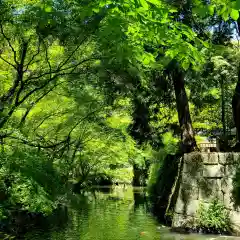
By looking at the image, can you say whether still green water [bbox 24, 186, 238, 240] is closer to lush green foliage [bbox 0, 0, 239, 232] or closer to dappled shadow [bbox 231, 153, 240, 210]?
lush green foliage [bbox 0, 0, 239, 232]

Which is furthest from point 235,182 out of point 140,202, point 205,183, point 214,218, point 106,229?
point 140,202

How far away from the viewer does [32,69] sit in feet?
35.0

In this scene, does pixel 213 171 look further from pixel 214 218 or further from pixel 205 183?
pixel 214 218

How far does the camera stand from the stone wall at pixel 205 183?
38.7 ft

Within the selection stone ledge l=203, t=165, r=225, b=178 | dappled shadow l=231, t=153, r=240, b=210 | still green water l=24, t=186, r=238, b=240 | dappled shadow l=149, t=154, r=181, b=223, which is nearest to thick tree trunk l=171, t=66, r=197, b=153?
stone ledge l=203, t=165, r=225, b=178

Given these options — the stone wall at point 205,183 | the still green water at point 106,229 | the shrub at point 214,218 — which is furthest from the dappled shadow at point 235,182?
the still green water at point 106,229

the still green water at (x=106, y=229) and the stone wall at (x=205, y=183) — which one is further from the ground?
the stone wall at (x=205, y=183)

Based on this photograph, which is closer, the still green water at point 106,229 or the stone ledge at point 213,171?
the still green water at point 106,229

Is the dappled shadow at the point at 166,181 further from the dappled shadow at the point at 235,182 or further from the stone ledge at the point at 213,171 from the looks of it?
the dappled shadow at the point at 235,182

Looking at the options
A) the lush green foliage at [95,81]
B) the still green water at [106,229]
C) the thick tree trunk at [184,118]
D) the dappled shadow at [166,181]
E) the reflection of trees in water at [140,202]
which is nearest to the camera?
the lush green foliage at [95,81]

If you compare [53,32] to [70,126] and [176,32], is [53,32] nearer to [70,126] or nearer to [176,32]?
[176,32]

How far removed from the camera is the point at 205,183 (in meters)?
12.3

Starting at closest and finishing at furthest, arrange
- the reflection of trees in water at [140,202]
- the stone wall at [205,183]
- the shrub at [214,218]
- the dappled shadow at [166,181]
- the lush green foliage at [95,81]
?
the lush green foliage at [95,81] → the shrub at [214,218] → the stone wall at [205,183] → the dappled shadow at [166,181] → the reflection of trees in water at [140,202]

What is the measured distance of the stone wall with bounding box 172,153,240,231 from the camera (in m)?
11.8
